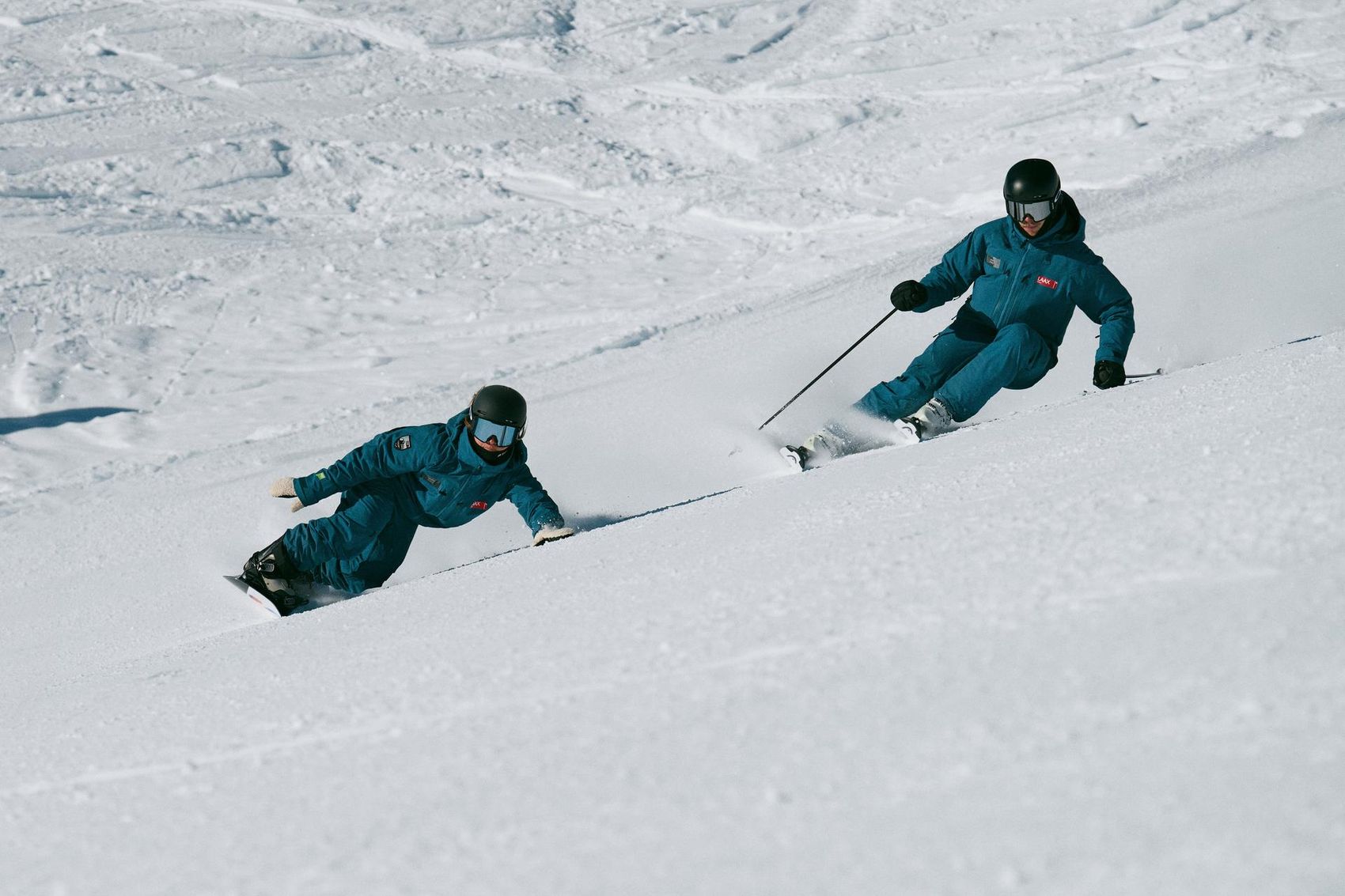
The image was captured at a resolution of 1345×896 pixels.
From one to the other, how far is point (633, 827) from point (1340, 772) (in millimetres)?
871

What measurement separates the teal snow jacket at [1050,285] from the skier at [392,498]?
2005 mm

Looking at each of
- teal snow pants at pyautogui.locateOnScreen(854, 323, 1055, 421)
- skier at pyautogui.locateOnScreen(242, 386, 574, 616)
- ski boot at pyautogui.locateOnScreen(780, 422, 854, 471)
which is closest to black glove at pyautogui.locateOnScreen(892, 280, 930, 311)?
teal snow pants at pyautogui.locateOnScreen(854, 323, 1055, 421)

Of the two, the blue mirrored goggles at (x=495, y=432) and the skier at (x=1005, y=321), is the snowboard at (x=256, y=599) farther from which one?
the skier at (x=1005, y=321)

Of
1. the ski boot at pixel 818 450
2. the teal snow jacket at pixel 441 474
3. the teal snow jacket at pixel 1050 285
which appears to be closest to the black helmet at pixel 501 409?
the teal snow jacket at pixel 441 474

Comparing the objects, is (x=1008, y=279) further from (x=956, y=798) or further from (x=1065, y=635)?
(x=956, y=798)

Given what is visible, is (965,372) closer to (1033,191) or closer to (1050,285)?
(1050,285)

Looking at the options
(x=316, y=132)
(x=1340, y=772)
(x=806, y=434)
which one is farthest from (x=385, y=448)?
(x=316, y=132)

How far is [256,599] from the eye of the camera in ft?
16.2

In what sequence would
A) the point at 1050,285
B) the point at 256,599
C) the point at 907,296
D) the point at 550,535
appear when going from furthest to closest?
the point at 907,296 < the point at 1050,285 < the point at 256,599 < the point at 550,535

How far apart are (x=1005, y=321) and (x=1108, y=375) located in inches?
21.6

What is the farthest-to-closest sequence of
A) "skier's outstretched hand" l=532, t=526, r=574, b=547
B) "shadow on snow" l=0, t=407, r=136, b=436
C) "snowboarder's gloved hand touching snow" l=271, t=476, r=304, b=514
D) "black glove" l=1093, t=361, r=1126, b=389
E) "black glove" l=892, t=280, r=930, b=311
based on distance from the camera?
1. "shadow on snow" l=0, t=407, r=136, b=436
2. "black glove" l=892, t=280, r=930, b=311
3. "black glove" l=1093, t=361, r=1126, b=389
4. "snowboarder's gloved hand touching snow" l=271, t=476, r=304, b=514
5. "skier's outstretched hand" l=532, t=526, r=574, b=547

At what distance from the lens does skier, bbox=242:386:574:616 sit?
493 centimetres

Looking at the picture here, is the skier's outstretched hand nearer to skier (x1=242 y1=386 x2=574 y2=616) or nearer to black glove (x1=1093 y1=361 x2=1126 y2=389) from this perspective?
skier (x1=242 y1=386 x2=574 y2=616)

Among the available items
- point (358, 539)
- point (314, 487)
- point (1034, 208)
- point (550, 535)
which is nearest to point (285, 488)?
point (314, 487)
